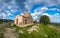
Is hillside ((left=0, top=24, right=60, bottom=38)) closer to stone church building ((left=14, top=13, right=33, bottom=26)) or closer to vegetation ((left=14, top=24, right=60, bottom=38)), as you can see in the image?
vegetation ((left=14, top=24, right=60, bottom=38))

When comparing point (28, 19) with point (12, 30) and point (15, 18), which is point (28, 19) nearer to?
point (15, 18)

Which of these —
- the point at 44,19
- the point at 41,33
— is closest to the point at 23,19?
the point at 44,19

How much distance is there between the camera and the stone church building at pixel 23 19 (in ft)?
150

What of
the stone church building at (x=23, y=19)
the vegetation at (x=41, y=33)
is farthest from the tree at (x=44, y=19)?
the vegetation at (x=41, y=33)

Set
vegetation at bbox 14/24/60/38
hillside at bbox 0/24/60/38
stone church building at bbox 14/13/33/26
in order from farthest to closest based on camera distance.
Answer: stone church building at bbox 14/13/33/26 → vegetation at bbox 14/24/60/38 → hillside at bbox 0/24/60/38

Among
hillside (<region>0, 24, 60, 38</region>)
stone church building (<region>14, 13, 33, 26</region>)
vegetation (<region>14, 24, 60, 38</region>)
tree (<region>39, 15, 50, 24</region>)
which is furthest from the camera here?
stone church building (<region>14, 13, 33, 26</region>)

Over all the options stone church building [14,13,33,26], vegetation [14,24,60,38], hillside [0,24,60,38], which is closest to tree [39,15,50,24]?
stone church building [14,13,33,26]

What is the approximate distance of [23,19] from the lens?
45969 mm

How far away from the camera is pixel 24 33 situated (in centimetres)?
3500

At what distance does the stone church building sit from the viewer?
4572 cm

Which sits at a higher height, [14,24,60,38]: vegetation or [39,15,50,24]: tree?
[39,15,50,24]: tree

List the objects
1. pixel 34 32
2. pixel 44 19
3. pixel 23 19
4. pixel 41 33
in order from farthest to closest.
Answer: pixel 23 19
pixel 44 19
pixel 41 33
pixel 34 32

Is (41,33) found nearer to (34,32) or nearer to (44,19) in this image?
(34,32)

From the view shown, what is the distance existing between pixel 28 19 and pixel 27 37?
13.3 meters
